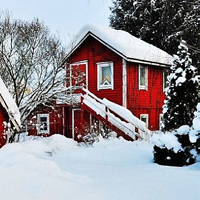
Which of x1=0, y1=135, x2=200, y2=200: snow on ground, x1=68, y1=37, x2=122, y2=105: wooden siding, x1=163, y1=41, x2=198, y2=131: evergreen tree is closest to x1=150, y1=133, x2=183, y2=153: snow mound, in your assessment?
x1=0, y1=135, x2=200, y2=200: snow on ground

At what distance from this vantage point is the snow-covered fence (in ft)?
41.3

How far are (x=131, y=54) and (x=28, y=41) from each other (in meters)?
6.60

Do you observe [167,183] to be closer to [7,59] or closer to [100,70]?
[100,70]

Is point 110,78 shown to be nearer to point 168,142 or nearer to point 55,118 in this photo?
point 55,118

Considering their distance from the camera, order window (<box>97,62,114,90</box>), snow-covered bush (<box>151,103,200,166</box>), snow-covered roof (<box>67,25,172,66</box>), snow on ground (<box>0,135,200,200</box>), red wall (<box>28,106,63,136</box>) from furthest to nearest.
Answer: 1. red wall (<box>28,106,63,136</box>)
2. window (<box>97,62,114,90</box>)
3. snow-covered roof (<box>67,25,172,66</box>)
4. snow-covered bush (<box>151,103,200,166</box>)
5. snow on ground (<box>0,135,200,200</box>)

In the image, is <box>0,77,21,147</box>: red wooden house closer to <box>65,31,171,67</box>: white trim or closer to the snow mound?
the snow mound

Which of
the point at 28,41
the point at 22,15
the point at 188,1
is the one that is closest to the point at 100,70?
the point at 28,41

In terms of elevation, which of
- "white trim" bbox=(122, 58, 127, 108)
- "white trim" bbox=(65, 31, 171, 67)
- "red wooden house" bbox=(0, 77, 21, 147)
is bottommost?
"red wooden house" bbox=(0, 77, 21, 147)

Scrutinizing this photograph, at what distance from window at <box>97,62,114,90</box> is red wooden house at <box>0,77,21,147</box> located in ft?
23.1

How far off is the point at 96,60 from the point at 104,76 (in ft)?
3.38

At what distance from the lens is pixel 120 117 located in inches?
575

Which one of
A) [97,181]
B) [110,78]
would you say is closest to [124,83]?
[110,78]

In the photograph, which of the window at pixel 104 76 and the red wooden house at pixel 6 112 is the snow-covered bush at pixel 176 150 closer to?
the red wooden house at pixel 6 112

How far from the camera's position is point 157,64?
663 inches
